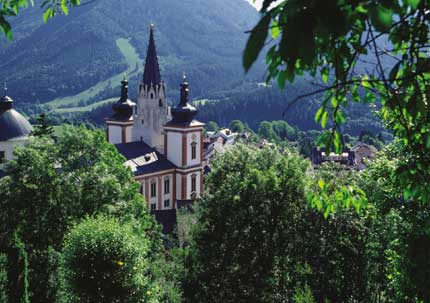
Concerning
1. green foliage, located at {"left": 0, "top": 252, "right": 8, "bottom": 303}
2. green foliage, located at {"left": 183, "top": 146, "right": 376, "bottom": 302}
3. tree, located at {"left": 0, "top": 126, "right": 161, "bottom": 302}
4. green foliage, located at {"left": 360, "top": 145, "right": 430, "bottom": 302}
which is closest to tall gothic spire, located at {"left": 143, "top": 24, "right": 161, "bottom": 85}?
tree, located at {"left": 0, "top": 126, "right": 161, "bottom": 302}

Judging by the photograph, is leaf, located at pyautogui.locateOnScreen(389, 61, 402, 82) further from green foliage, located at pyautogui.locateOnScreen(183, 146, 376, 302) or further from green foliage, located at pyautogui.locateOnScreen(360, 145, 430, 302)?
green foliage, located at pyautogui.locateOnScreen(183, 146, 376, 302)

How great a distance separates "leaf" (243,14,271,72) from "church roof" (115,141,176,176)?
44115 mm

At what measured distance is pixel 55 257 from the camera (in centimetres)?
1825

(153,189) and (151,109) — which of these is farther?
(151,109)

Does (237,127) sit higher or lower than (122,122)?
lower

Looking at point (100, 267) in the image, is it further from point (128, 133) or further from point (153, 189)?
point (128, 133)

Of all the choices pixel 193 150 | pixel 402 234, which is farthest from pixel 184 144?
pixel 402 234

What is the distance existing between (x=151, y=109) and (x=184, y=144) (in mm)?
6884

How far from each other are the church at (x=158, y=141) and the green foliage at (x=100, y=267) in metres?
29.8

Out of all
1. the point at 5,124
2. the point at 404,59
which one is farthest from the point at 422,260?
the point at 5,124

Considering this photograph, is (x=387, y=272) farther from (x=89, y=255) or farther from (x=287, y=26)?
(x=287, y=26)

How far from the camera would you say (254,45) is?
234 centimetres

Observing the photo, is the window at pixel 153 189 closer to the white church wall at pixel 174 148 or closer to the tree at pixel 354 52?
the white church wall at pixel 174 148

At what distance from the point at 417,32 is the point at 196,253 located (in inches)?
592
